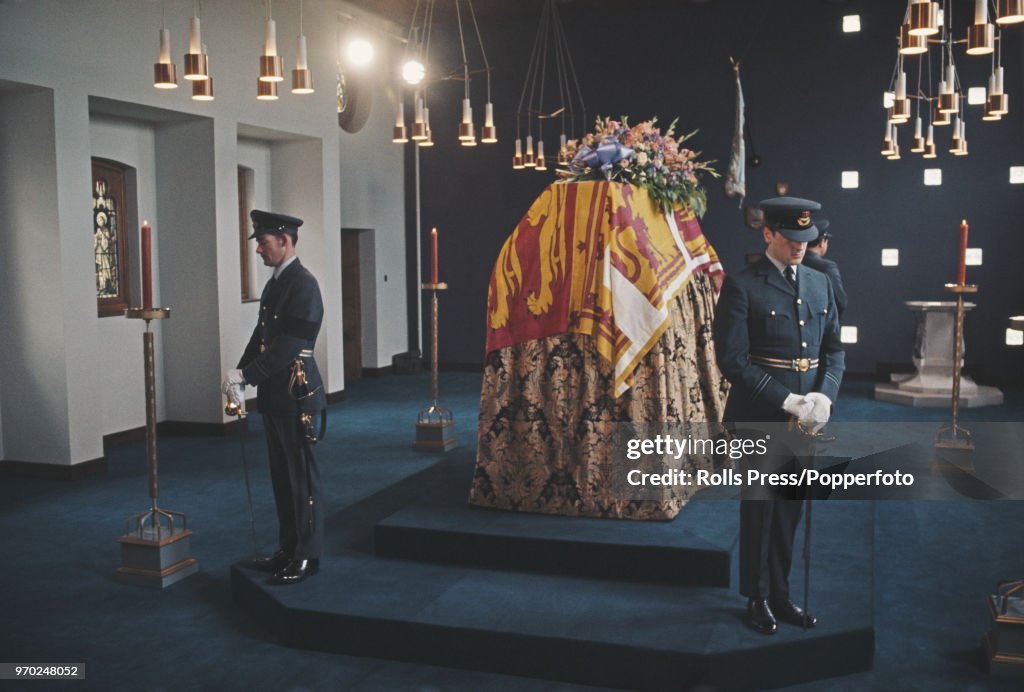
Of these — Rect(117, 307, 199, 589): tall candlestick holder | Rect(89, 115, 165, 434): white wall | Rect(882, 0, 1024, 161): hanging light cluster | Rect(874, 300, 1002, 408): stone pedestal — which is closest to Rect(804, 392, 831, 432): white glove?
Rect(882, 0, 1024, 161): hanging light cluster

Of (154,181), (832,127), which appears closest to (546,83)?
(832,127)

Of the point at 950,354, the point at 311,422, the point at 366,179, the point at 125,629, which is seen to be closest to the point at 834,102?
the point at 950,354

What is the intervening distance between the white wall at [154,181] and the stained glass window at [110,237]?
0.56 feet

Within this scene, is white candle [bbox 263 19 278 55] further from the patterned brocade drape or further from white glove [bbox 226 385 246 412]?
the patterned brocade drape

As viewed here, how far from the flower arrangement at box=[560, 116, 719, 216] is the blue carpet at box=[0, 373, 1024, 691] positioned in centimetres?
227

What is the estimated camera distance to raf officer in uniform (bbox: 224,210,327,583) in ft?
14.5

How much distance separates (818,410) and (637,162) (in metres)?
1.94

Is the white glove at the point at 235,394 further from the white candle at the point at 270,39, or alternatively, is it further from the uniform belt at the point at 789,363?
the uniform belt at the point at 789,363

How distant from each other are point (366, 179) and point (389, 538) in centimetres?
842

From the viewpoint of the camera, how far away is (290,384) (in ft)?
14.5

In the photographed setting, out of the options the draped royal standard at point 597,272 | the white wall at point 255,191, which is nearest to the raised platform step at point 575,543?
the draped royal standard at point 597,272

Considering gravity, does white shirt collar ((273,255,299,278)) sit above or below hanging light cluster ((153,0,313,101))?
below

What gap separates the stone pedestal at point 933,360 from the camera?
1027cm

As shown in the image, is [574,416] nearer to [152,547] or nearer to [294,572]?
[294,572]
